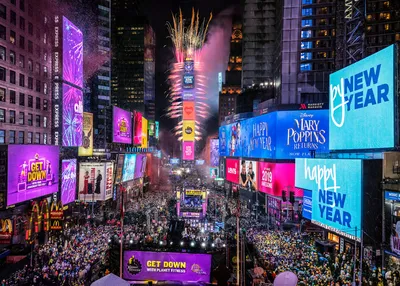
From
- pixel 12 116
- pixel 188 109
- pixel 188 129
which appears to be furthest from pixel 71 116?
pixel 188 129

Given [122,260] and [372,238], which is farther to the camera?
[372,238]

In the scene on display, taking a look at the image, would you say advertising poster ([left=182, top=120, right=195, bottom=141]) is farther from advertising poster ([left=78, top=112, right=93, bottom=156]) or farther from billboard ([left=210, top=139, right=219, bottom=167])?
advertising poster ([left=78, top=112, right=93, bottom=156])

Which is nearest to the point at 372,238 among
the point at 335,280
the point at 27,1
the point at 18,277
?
the point at 335,280

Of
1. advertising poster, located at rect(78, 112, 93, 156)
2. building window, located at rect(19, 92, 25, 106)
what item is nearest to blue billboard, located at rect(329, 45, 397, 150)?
building window, located at rect(19, 92, 25, 106)

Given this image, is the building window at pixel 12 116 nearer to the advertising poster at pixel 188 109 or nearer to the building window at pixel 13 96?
the building window at pixel 13 96

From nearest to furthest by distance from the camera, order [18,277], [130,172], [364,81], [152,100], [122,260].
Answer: [122,260]
[18,277]
[364,81]
[130,172]
[152,100]

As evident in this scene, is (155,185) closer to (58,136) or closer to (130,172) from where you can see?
(130,172)
